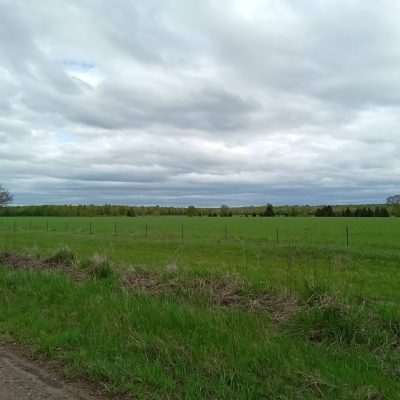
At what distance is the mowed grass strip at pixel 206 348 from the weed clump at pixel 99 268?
8.23 feet

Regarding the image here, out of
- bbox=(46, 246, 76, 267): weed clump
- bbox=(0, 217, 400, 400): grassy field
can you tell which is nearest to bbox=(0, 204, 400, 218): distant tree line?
bbox=(46, 246, 76, 267): weed clump

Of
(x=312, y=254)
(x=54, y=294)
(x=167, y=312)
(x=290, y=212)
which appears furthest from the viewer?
(x=290, y=212)

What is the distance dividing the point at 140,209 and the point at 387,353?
190m

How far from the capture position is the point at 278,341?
5.78 metres

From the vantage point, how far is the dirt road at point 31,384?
14.7 ft

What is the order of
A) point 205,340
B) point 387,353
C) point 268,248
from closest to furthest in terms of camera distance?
point 387,353, point 205,340, point 268,248

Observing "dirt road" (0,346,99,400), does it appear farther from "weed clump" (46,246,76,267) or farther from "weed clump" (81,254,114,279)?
"weed clump" (46,246,76,267)

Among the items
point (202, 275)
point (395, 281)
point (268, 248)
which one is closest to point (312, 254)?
point (268, 248)

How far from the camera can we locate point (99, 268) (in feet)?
36.7

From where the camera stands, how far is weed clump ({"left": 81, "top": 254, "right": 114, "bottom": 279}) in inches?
429

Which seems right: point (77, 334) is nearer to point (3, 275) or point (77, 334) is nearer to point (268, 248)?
point (3, 275)

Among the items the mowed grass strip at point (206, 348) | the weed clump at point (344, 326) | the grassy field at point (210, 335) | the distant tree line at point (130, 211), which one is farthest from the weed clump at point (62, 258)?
the distant tree line at point (130, 211)

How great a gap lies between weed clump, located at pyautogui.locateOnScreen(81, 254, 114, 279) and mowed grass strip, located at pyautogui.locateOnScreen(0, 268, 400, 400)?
8.23 ft

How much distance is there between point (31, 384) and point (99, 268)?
642cm
